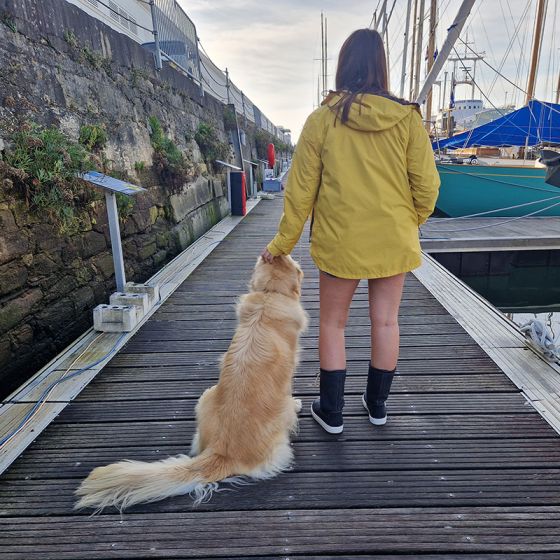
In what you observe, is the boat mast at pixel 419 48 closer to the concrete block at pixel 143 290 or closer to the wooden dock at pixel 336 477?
the concrete block at pixel 143 290

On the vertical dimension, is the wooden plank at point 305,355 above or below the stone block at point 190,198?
below

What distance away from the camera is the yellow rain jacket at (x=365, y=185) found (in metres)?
1.81

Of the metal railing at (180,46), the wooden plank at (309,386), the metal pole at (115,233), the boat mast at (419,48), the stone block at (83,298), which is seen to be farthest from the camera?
the boat mast at (419,48)

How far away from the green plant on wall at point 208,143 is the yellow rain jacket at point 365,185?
7.66m

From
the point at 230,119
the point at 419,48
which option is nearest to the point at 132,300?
the point at 230,119

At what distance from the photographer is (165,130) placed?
270 inches

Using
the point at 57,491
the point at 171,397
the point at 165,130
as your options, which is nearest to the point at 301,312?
the point at 171,397

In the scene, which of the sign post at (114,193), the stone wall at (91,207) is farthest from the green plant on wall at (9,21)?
the sign post at (114,193)

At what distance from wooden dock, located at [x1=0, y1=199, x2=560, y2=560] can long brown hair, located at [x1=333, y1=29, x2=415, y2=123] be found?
1759mm

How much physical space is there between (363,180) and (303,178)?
292mm

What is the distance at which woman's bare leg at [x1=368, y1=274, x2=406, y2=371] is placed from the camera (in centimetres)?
204

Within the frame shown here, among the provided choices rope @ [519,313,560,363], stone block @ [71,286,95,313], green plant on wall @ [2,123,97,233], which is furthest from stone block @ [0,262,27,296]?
rope @ [519,313,560,363]

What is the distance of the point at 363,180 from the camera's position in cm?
185

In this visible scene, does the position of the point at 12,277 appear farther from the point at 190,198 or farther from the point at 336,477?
the point at 190,198
